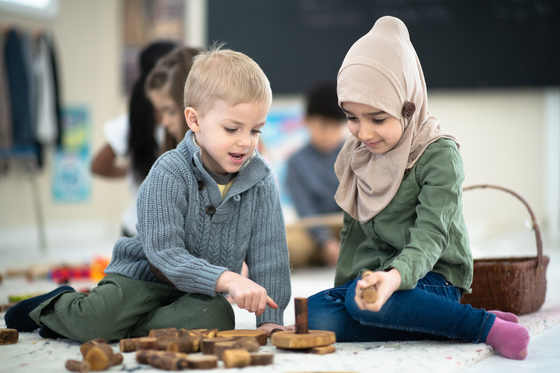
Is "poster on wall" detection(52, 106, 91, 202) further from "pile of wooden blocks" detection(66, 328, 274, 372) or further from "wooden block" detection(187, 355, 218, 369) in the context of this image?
"wooden block" detection(187, 355, 218, 369)

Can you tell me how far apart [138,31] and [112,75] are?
0.43m

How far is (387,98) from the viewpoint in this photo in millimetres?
1327

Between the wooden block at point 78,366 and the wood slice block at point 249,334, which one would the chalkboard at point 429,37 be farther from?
the wooden block at point 78,366

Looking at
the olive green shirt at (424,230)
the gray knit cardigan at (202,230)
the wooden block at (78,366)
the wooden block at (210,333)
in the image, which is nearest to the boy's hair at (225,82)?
the gray knit cardigan at (202,230)

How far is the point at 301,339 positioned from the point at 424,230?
0.33 metres

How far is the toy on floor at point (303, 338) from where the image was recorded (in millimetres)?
1205

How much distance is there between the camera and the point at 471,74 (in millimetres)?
3996

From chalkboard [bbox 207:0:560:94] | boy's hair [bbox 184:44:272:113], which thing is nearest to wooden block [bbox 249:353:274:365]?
boy's hair [bbox 184:44:272:113]

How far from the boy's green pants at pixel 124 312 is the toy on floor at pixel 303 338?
199mm

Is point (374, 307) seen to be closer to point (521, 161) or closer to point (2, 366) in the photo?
point (2, 366)

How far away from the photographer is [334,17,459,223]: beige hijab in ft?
4.37

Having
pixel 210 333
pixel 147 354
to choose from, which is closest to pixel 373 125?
pixel 210 333

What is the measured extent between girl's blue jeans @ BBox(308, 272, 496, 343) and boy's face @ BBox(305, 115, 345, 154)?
5.47 ft

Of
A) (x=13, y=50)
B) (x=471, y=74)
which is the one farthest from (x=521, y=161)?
(x=13, y=50)
